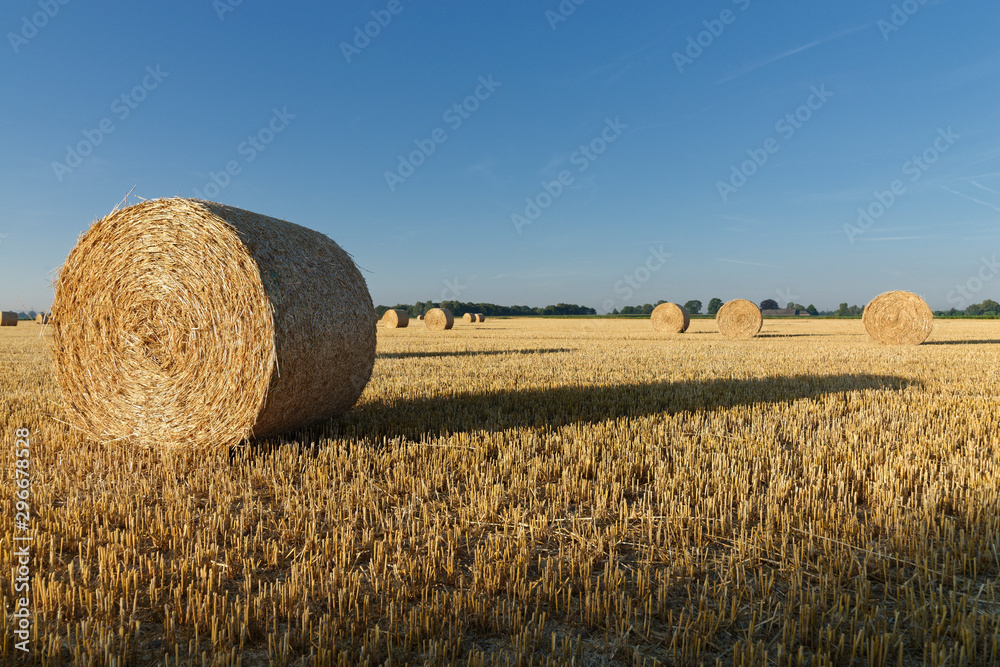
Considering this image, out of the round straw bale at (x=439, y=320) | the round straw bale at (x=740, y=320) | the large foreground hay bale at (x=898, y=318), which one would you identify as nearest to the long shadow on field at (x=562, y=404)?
the large foreground hay bale at (x=898, y=318)

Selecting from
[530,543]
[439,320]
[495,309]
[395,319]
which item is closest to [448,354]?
[530,543]

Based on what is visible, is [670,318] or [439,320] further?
[439,320]

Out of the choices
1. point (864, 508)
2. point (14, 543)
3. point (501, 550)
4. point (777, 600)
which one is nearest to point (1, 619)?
point (14, 543)

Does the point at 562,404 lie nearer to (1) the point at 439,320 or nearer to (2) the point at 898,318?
(2) the point at 898,318

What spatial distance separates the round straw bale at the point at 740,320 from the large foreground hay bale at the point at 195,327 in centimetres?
2307

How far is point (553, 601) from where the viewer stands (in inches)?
105

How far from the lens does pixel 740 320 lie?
26.0 m

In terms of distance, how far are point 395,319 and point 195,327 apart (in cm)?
2957

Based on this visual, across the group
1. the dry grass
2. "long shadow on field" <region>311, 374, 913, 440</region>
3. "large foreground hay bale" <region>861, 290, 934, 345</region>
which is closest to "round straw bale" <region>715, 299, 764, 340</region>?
"large foreground hay bale" <region>861, 290, 934, 345</region>

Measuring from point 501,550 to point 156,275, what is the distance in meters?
4.21

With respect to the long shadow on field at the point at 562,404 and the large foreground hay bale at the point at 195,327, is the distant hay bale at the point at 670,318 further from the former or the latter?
the large foreground hay bale at the point at 195,327

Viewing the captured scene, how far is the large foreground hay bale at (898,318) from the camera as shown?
19484mm

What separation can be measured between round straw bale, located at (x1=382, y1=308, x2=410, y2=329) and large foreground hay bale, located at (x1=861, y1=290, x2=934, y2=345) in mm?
23206

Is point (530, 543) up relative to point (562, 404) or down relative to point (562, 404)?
down
